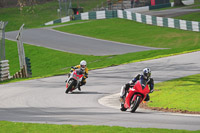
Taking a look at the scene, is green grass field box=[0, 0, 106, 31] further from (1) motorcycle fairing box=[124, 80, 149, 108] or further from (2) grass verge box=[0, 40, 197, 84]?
(1) motorcycle fairing box=[124, 80, 149, 108]

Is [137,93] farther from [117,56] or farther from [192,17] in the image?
[192,17]

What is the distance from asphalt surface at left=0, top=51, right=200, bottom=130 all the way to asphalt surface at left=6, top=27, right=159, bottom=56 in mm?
8134

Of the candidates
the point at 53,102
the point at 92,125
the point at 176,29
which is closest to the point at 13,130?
the point at 92,125

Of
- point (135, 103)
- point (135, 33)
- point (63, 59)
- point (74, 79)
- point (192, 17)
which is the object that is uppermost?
point (135, 103)

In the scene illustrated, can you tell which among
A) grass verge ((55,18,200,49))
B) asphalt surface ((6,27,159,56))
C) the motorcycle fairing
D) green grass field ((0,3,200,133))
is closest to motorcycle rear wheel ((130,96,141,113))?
the motorcycle fairing

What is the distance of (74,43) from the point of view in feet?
138

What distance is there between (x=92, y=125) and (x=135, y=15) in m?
41.2

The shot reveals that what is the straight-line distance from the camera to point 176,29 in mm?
46406

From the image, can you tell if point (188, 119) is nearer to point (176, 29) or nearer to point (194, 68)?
point (194, 68)

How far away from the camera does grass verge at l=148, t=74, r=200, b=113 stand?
49.8 ft

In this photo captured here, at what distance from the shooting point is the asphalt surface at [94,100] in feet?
42.3

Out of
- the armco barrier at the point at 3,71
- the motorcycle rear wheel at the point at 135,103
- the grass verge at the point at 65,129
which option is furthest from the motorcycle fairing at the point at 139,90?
the armco barrier at the point at 3,71

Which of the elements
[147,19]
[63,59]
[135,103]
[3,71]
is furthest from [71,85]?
[147,19]

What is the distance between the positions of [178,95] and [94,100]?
342 centimetres
